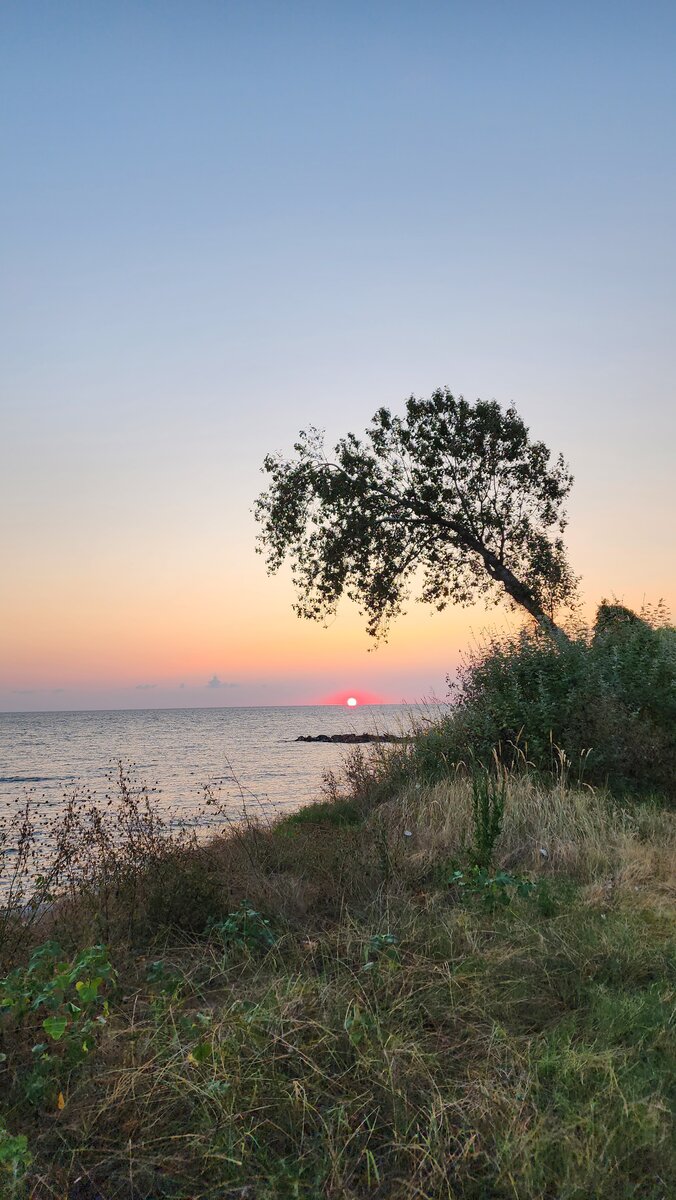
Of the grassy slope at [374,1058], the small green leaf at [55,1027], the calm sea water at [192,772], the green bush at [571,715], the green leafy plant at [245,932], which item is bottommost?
the calm sea water at [192,772]

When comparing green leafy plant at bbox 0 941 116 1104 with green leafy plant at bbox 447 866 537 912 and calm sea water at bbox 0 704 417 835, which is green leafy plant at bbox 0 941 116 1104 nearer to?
green leafy plant at bbox 447 866 537 912

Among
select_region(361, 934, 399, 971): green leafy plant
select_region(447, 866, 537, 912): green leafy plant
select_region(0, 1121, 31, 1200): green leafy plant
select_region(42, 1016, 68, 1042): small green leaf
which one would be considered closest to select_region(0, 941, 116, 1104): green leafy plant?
select_region(42, 1016, 68, 1042): small green leaf

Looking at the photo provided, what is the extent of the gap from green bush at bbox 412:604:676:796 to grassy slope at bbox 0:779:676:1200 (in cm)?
434

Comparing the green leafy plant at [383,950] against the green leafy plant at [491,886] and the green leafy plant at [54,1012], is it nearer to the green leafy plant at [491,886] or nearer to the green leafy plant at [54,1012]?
the green leafy plant at [491,886]

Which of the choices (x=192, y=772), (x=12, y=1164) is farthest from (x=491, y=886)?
(x=192, y=772)

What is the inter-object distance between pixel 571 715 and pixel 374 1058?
772 cm

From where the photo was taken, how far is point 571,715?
1035 centimetres

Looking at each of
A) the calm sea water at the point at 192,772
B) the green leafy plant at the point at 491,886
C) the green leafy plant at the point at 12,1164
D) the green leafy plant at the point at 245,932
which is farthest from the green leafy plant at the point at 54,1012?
the calm sea water at the point at 192,772

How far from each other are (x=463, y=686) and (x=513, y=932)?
787 cm

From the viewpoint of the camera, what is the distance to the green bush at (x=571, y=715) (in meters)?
9.88

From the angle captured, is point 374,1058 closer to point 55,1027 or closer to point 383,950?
point 383,950

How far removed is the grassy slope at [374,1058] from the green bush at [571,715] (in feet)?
14.2

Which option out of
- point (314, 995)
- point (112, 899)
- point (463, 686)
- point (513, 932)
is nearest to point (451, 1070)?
point (314, 995)

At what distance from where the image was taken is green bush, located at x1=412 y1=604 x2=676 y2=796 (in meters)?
9.88
